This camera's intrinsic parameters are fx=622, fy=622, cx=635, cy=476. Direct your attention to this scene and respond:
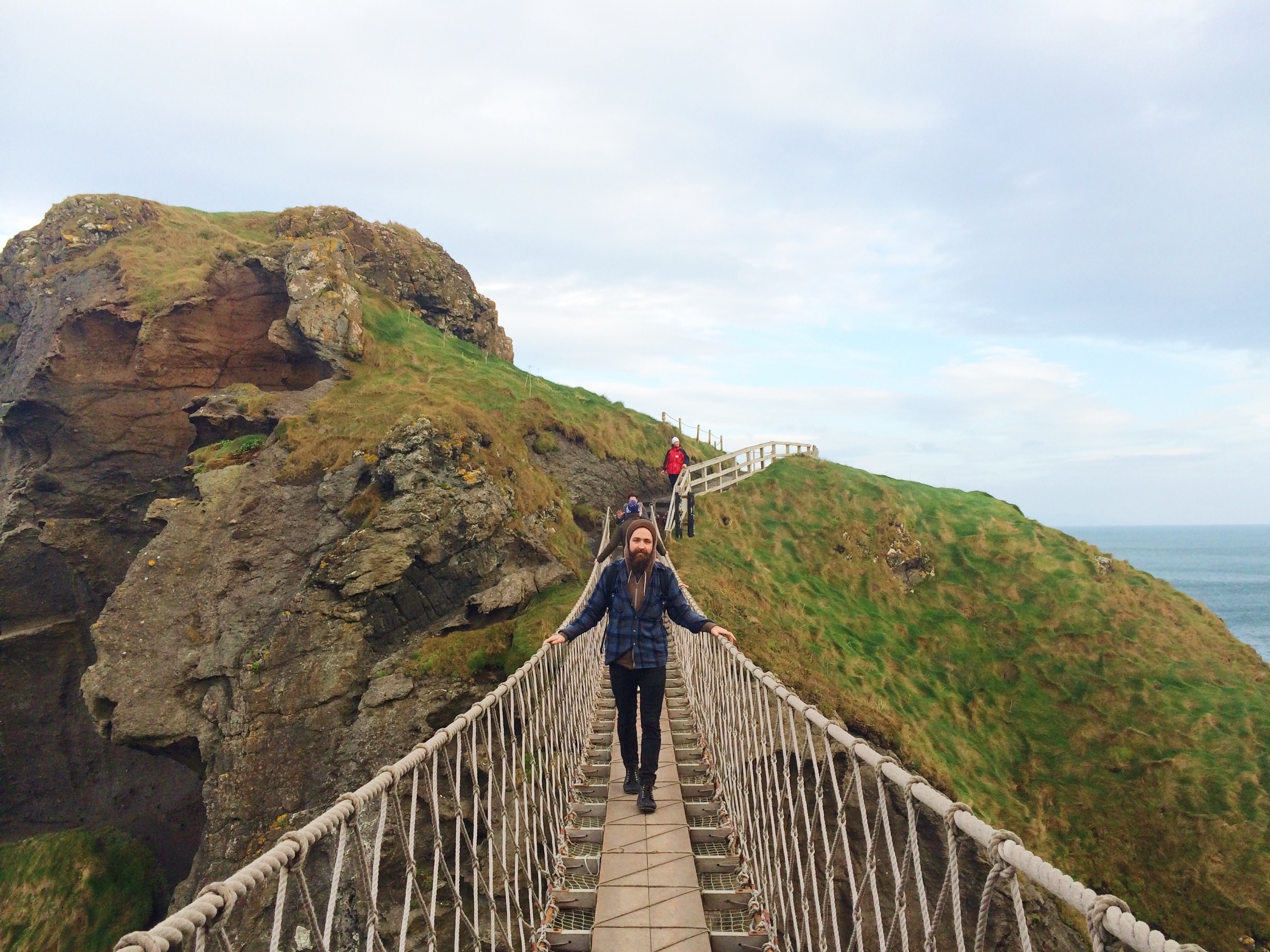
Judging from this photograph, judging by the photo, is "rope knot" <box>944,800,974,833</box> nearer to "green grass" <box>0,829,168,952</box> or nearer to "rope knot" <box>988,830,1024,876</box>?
"rope knot" <box>988,830,1024,876</box>

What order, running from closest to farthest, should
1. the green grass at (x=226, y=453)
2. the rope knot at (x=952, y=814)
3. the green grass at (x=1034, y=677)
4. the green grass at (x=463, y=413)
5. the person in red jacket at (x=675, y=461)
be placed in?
the rope knot at (x=952, y=814), the green grass at (x=1034, y=677), the green grass at (x=463, y=413), the green grass at (x=226, y=453), the person in red jacket at (x=675, y=461)

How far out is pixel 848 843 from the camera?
10.1 ft

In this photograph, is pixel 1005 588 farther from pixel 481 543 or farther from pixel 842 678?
pixel 481 543

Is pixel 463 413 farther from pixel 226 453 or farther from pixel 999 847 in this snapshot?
pixel 999 847

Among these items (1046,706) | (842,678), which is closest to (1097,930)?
(842,678)

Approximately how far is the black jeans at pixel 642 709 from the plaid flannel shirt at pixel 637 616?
0.11 m

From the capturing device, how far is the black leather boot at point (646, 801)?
193 inches

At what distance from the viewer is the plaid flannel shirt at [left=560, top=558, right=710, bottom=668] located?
457 cm

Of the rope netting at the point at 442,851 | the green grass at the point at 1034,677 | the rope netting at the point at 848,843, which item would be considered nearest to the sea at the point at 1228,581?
the green grass at the point at 1034,677

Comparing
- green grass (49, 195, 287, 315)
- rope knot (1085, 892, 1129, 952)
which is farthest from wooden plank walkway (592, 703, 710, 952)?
green grass (49, 195, 287, 315)

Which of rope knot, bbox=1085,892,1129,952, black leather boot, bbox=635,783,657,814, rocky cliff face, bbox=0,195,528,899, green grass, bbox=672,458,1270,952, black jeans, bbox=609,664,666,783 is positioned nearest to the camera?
rope knot, bbox=1085,892,1129,952

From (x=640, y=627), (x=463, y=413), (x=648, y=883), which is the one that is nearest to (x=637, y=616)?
(x=640, y=627)

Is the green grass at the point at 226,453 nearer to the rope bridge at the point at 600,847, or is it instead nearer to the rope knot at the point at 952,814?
the rope bridge at the point at 600,847

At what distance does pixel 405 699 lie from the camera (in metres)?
9.77
